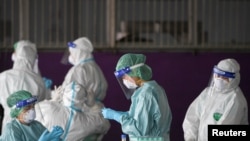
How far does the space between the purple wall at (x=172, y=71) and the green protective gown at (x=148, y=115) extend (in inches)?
162

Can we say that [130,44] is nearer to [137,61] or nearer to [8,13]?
[8,13]

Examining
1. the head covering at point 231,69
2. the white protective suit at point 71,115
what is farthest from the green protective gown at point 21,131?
the head covering at point 231,69

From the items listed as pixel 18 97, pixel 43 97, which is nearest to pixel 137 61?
pixel 18 97

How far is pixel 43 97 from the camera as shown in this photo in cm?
1026

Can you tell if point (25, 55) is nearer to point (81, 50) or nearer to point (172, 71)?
point (81, 50)

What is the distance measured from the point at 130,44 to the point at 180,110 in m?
1.09

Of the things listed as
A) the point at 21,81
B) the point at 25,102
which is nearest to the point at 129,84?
the point at 25,102

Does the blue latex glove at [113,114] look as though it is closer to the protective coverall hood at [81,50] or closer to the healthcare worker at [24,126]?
the healthcare worker at [24,126]

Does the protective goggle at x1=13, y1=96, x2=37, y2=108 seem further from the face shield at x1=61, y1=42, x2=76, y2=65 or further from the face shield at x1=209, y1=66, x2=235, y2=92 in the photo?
the face shield at x1=61, y1=42, x2=76, y2=65

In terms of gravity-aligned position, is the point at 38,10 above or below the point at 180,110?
above

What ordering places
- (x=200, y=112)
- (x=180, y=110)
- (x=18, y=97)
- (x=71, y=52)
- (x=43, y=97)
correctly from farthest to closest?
(x=180, y=110), (x=71, y=52), (x=43, y=97), (x=200, y=112), (x=18, y=97)

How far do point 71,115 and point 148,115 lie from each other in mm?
1757

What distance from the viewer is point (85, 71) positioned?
10836mm

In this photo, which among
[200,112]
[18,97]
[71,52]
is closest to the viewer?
[18,97]
